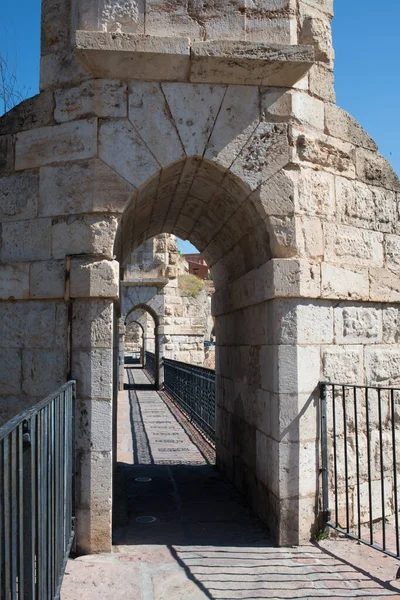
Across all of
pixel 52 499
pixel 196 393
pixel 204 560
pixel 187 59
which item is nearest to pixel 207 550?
pixel 204 560

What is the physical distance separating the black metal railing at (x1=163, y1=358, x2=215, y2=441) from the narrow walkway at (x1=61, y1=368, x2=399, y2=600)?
341 centimetres

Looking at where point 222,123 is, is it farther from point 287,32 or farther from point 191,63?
point 287,32

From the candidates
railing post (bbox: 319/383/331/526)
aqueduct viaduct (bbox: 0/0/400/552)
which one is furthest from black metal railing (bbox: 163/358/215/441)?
railing post (bbox: 319/383/331/526)

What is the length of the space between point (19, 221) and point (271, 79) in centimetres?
222

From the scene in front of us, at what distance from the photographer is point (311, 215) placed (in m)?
4.47

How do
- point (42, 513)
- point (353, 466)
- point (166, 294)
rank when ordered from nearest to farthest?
point (42, 513), point (353, 466), point (166, 294)

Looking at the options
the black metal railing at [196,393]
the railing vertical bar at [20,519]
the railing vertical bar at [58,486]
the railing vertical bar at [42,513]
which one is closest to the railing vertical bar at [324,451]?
the railing vertical bar at [58,486]

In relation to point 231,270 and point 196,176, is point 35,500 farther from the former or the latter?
point 231,270

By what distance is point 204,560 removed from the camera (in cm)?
394

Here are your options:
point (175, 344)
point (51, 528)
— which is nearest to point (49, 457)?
point (51, 528)

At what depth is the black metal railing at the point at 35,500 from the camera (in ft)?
6.35

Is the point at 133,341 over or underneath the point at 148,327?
underneath

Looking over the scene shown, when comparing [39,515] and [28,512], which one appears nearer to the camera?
[28,512]

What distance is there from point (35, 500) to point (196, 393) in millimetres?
8580
